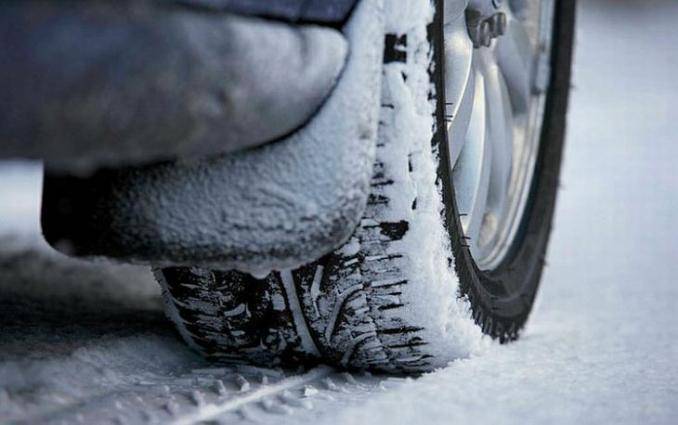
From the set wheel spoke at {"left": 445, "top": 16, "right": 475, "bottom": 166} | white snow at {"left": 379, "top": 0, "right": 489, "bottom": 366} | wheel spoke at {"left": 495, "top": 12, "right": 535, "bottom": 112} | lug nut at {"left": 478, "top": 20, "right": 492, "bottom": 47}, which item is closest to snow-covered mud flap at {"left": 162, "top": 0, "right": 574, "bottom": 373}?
white snow at {"left": 379, "top": 0, "right": 489, "bottom": 366}

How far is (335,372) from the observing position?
1.05m

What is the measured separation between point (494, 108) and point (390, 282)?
564 millimetres

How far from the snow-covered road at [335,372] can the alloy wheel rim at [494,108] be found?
189 mm

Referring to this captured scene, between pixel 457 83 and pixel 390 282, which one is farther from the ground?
pixel 457 83

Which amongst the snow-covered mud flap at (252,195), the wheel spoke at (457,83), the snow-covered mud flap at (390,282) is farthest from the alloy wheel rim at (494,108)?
the snow-covered mud flap at (252,195)

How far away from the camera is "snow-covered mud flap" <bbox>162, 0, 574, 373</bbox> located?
32.7 inches

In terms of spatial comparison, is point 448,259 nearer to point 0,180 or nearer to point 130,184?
point 130,184

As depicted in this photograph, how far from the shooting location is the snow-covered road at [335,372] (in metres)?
0.85

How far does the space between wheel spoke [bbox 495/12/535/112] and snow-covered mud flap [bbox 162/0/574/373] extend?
1.64ft

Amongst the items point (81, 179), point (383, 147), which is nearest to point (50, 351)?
point (81, 179)

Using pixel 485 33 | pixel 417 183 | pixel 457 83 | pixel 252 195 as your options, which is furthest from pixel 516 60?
pixel 252 195

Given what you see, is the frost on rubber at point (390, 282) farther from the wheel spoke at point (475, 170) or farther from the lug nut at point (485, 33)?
the lug nut at point (485, 33)

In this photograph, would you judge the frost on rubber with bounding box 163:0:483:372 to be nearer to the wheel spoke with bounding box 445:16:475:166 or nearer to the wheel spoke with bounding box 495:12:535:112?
the wheel spoke with bounding box 445:16:475:166

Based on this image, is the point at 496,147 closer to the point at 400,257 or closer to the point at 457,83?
the point at 457,83
